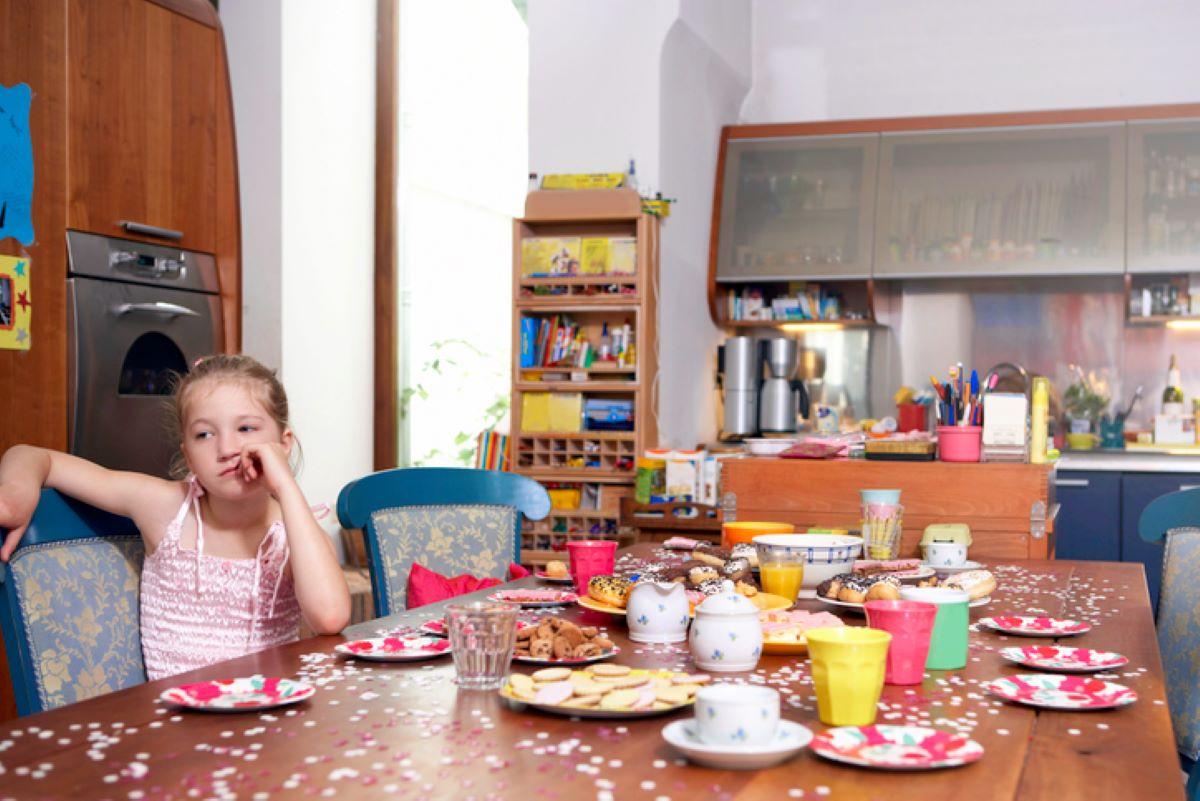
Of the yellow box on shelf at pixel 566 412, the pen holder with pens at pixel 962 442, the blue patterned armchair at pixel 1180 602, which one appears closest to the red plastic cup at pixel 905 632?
the blue patterned armchair at pixel 1180 602

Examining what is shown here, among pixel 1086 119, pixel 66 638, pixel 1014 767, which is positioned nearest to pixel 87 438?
pixel 66 638

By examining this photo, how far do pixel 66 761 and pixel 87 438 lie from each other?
2080 mm

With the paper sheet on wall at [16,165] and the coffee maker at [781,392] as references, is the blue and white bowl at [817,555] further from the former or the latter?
the coffee maker at [781,392]

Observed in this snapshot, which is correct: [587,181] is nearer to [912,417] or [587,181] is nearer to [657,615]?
[912,417]

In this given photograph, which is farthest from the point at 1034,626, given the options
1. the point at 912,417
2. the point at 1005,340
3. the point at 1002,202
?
the point at 1005,340

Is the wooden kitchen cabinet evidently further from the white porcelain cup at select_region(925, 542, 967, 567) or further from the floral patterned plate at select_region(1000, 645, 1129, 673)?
the floral patterned plate at select_region(1000, 645, 1129, 673)

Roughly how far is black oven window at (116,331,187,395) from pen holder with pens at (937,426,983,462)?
1.84 m

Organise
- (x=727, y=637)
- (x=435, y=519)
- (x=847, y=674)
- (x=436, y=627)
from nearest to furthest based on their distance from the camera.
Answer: (x=847, y=674) → (x=727, y=637) → (x=436, y=627) → (x=435, y=519)

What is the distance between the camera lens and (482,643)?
51.8 inches

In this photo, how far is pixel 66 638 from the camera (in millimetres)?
1686

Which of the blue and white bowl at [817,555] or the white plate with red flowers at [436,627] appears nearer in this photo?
the white plate with red flowers at [436,627]

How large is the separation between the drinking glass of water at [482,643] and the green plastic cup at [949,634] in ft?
1.55

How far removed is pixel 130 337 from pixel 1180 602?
2390mm

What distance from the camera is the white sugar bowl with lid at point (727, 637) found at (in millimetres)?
1397
